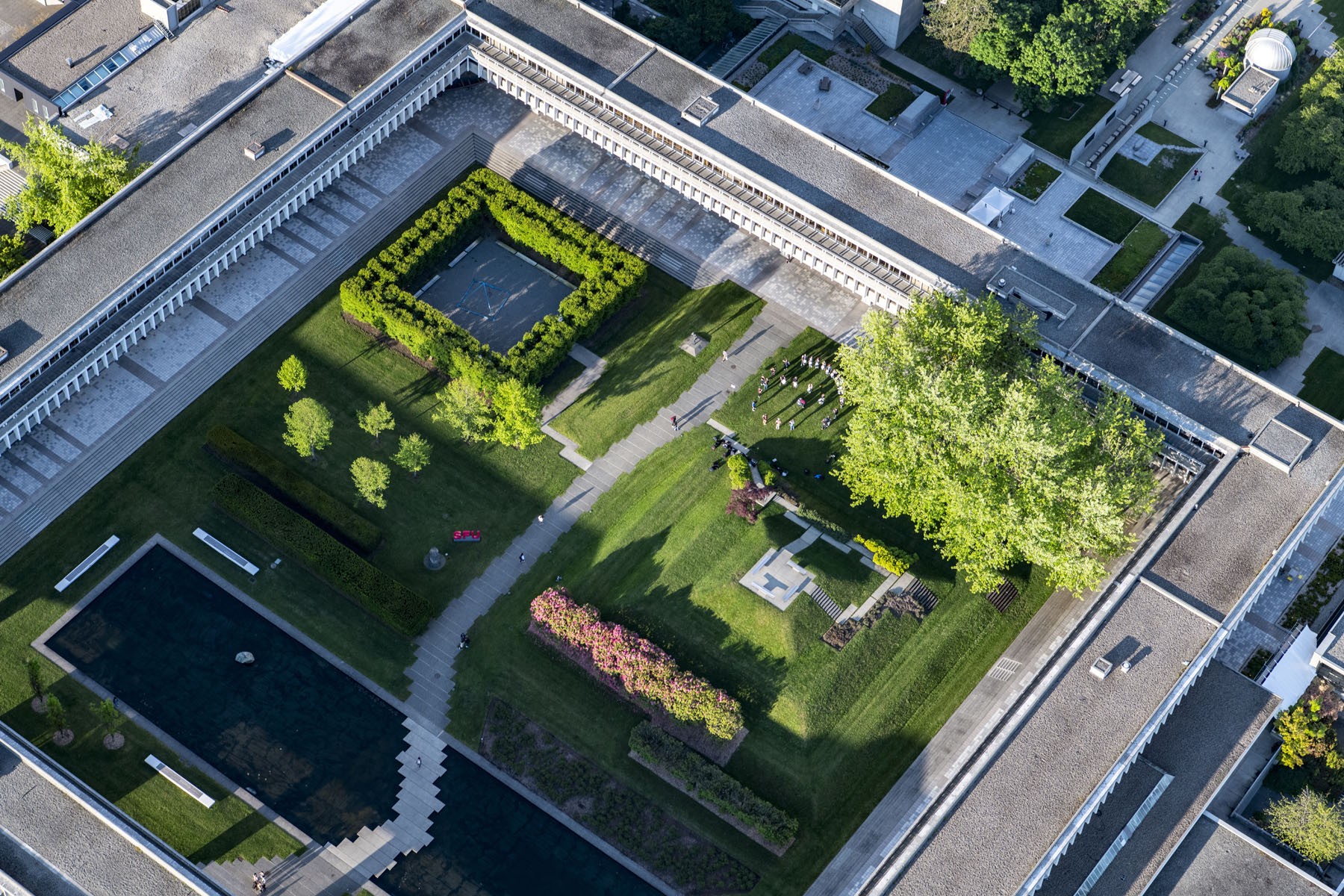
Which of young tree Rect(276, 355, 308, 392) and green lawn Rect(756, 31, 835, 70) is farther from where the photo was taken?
green lawn Rect(756, 31, 835, 70)

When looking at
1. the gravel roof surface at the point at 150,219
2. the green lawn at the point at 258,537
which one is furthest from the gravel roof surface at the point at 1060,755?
the gravel roof surface at the point at 150,219

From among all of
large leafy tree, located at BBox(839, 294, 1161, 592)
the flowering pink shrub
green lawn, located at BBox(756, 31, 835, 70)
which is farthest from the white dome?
the flowering pink shrub

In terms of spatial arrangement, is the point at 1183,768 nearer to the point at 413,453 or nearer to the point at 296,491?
the point at 413,453

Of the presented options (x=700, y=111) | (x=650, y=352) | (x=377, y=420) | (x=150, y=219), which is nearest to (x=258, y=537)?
(x=377, y=420)

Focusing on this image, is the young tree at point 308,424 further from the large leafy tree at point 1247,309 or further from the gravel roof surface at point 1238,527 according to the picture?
the large leafy tree at point 1247,309

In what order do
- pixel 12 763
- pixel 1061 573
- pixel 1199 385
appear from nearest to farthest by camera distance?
pixel 12 763
pixel 1061 573
pixel 1199 385

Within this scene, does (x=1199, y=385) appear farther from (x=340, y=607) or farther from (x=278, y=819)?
(x=278, y=819)

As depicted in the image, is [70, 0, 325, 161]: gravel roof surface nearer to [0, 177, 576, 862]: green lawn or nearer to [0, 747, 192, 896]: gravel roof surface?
[0, 177, 576, 862]: green lawn

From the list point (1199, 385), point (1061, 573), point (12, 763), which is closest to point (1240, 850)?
point (1061, 573)
